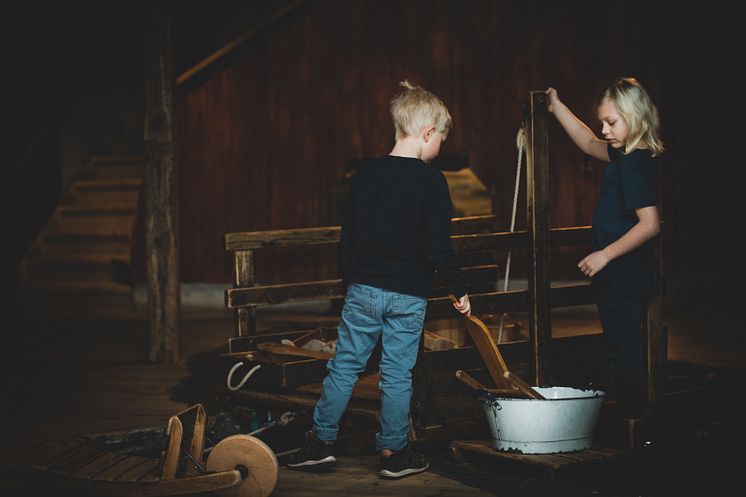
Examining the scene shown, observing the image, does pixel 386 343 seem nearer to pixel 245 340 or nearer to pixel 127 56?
pixel 245 340

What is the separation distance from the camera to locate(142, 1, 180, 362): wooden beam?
28.5 feet

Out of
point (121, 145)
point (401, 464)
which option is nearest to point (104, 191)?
point (121, 145)

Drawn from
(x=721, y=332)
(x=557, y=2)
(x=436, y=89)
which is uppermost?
(x=557, y=2)

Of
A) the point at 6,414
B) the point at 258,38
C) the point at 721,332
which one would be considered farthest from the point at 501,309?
the point at 258,38

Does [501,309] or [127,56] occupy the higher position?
[127,56]

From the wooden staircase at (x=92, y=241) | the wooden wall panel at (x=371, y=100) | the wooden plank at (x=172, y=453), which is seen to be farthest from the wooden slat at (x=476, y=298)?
the wooden staircase at (x=92, y=241)

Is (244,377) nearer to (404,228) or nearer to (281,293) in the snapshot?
(281,293)

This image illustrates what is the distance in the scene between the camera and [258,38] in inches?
485

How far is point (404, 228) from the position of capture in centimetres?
480

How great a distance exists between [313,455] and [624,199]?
1790 mm

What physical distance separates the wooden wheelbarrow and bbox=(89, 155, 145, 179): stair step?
10.6 metres

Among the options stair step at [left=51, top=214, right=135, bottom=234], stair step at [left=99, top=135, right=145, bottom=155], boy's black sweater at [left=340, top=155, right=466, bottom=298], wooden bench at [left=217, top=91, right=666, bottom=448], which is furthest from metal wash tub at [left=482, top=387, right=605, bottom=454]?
stair step at [left=99, top=135, right=145, bottom=155]

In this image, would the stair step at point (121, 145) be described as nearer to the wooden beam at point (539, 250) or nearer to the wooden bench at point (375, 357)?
the wooden bench at point (375, 357)

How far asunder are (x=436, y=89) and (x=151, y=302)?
451 cm
